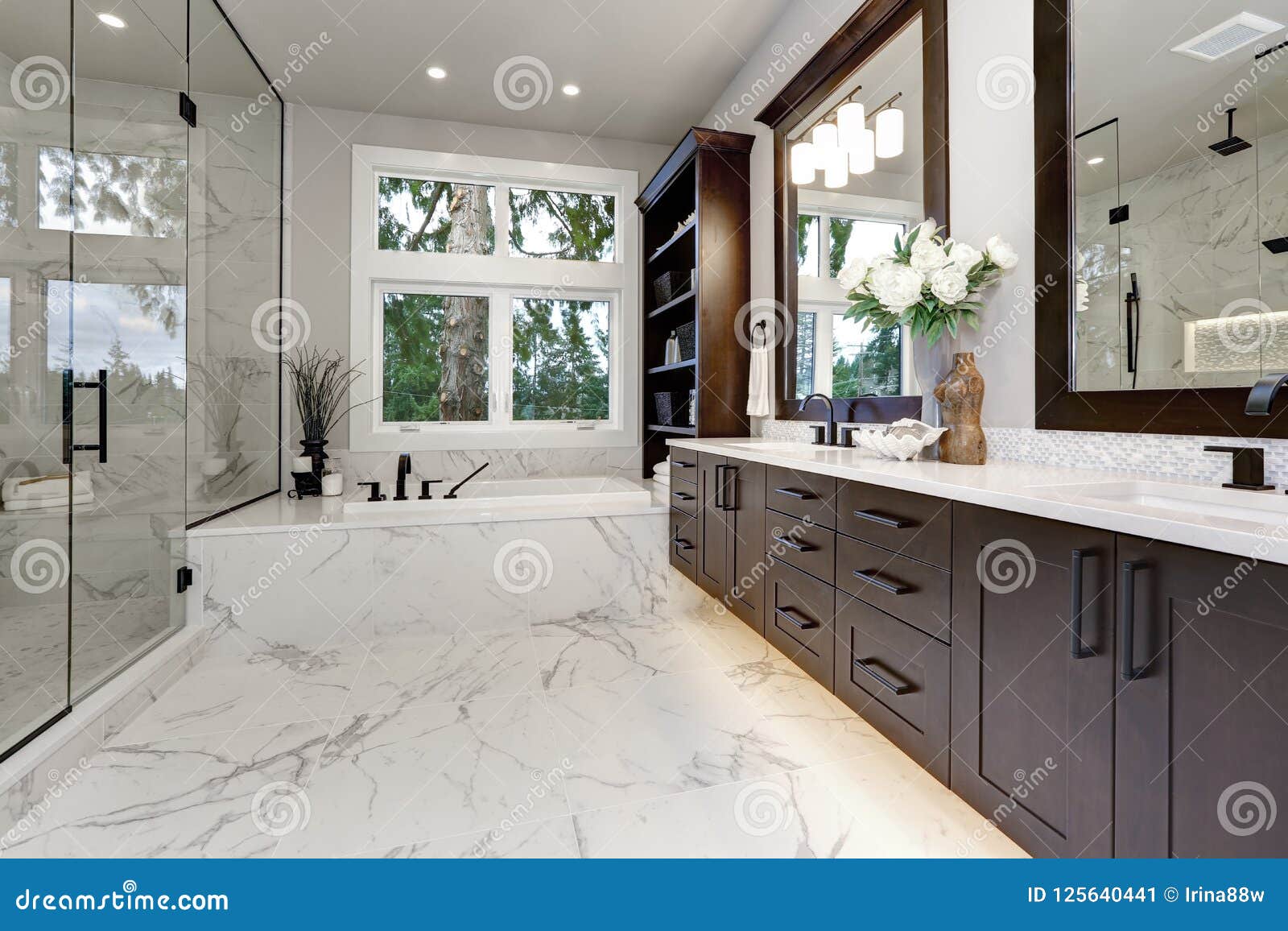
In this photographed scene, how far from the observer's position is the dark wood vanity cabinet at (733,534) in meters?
2.20

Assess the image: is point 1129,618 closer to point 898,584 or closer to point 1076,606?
point 1076,606

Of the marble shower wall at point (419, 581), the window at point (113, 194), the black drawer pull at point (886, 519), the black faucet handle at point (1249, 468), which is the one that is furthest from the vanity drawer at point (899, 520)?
the window at point (113, 194)

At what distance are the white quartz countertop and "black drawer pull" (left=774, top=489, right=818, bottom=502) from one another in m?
0.07

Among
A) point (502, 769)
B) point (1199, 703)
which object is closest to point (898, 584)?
point (1199, 703)

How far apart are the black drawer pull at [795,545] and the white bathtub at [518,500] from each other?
46.5 inches

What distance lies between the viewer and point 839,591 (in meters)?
1.68

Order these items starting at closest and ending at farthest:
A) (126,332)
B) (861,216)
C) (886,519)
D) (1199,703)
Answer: (1199,703)
(886,519)
(126,332)
(861,216)

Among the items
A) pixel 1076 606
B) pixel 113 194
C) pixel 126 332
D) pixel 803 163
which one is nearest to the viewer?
pixel 1076 606

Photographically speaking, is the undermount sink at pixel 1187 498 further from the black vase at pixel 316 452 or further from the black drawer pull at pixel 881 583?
the black vase at pixel 316 452

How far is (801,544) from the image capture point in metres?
1.88

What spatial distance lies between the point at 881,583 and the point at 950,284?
86 centimetres

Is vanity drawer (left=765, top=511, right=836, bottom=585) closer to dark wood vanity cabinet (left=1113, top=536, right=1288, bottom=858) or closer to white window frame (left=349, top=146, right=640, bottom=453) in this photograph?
dark wood vanity cabinet (left=1113, top=536, right=1288, bottom=858)

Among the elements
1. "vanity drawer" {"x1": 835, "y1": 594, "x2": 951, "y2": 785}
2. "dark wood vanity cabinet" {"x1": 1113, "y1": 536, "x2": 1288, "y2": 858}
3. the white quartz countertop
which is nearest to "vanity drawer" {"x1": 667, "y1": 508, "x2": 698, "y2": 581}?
the white quartz countertop

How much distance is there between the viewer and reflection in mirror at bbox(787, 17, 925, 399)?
82.9 inches
